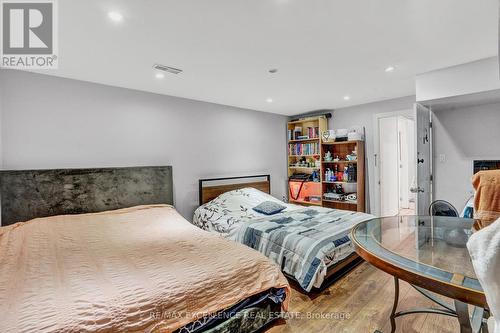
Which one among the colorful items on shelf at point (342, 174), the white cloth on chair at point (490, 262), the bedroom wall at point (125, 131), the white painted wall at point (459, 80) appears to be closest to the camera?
the white cloth on chair at point (490, 262)

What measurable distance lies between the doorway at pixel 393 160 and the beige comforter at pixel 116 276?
115 inches

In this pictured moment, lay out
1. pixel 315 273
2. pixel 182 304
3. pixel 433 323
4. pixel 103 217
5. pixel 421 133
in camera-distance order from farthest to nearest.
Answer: pixel 421 133 → pixel 103 217 → pixel 315 273 → pixel 433 323 → pixel 182 304

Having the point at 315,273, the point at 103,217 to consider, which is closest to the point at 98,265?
the point at 103,217

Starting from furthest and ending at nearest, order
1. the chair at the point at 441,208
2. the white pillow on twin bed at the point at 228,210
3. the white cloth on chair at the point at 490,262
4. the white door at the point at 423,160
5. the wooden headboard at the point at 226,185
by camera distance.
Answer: the wooden headboard at the point at 226,185 < the white pillow on twin bed at the point at 228,210 < the white door at the point at 423,160 < the chair at the point at 441,208 < the white cloth on chair at the point at 490,262

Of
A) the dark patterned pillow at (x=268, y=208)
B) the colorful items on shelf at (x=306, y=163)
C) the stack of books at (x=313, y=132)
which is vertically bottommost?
the dark patterned pillow at (x=268, y=208)

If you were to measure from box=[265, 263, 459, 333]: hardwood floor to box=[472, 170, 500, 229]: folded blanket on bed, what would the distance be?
2.78 feet

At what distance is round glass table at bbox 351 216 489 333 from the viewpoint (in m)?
0.93

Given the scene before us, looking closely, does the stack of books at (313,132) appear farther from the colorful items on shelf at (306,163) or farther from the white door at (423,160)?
the white door at (423,160)

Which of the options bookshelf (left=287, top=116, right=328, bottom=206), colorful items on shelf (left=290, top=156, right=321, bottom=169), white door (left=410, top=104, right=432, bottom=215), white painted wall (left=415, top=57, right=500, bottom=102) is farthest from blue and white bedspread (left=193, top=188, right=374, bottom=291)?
white painted wall (left=415, top=57, right=500, bottom=102)

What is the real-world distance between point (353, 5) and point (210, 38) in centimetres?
106

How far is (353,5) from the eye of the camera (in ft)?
5.04

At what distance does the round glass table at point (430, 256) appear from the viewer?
3.04 ft

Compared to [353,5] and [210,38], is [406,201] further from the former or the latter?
[210,38]

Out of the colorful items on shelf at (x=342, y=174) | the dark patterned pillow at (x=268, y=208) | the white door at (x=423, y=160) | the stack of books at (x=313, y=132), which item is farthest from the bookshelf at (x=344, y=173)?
the dark patterned pillow at (x=268, y=208)
